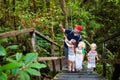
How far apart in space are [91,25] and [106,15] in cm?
123

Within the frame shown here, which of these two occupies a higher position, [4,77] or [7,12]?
[4,77]

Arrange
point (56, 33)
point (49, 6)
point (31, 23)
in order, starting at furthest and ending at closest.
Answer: point (56, 33)
point (49, 6)
point (31, 23)

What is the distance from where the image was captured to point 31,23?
10047 millimetres

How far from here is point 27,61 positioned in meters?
2.33

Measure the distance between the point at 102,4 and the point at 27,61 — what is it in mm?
17573

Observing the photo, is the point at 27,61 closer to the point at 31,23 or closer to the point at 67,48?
the point at 67,48

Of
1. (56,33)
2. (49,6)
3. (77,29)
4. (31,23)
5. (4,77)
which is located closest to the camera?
(4,77)

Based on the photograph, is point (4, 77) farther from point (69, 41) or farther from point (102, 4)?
point (102, 4)

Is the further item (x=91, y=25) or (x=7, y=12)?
(x=91, y=25)

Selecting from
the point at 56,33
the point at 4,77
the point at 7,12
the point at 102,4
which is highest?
the point at 4,77

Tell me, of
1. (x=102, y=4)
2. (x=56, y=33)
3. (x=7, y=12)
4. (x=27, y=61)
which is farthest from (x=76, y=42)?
(x=102, y=4)

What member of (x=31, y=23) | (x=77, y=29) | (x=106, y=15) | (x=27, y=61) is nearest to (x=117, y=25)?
(x=106, y=15)

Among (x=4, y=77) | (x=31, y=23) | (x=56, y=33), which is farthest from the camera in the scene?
(x=56, y=33)

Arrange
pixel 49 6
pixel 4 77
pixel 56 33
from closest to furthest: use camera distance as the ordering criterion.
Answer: pixel 4 77 < pixel 49 6 < pixel 56 33
